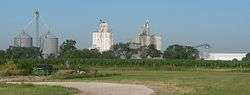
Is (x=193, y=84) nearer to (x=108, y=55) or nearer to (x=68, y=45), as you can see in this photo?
(x=108, y=55)

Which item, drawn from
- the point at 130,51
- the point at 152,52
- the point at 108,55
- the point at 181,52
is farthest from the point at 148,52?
the point at 108,55

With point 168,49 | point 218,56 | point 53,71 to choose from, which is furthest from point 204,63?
point 218,56

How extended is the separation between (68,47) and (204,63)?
230ft

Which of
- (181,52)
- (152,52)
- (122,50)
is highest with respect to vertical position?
(122,50)

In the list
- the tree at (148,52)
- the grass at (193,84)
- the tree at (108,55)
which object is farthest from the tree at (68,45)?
the grass at (193,84)

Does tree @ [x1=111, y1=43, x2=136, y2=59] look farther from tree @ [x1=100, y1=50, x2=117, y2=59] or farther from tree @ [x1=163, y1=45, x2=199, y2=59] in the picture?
tree @ [x1=163, y1=45, x2=199, y2=59]

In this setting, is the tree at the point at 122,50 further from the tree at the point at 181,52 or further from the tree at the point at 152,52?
the tree at the point at 181,52

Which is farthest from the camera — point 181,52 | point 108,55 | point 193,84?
point 181,52

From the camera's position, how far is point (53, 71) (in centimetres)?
5328

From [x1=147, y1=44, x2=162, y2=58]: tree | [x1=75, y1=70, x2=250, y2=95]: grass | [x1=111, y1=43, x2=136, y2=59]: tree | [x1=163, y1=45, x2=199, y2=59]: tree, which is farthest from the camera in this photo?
[x1=111, y1=43, x2=136, y2=59]: tree

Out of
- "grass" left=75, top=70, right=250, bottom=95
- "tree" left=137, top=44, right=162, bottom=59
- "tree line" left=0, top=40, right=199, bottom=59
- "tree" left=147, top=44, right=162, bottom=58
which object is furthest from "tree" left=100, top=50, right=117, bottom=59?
"grass" left=75, top=70, right=250, bottom=95

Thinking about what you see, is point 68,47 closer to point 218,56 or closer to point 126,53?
point 126,53

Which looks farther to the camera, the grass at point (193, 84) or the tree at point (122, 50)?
the tree at point (122, 50)

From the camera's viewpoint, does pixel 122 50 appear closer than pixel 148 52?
No
